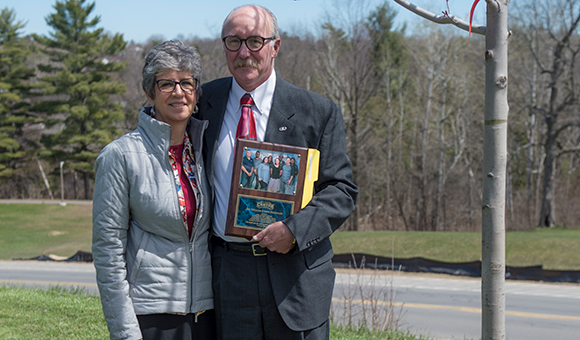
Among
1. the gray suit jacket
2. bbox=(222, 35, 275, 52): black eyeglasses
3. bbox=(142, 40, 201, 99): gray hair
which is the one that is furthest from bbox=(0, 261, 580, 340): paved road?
bbox=(142, 40, 201, 99): gray hair

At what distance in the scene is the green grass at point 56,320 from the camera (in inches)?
207

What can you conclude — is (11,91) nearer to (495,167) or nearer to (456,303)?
(456,303)

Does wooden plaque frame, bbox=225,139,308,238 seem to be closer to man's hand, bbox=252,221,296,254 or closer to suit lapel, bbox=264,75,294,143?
man's hand, bbox=252,221,296,254

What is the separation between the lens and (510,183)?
40938 millimetres

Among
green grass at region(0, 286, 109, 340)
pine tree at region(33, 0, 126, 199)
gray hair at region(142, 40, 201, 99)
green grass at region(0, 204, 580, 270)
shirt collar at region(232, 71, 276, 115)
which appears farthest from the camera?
pine tree at region(33, 0, 126, 199)

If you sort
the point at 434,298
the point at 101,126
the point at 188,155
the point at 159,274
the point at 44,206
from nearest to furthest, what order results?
the point at 159,274, the point at 188,155, the point at 434,298, the point at 44,206, the point at 101,126

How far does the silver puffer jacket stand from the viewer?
7.98ft

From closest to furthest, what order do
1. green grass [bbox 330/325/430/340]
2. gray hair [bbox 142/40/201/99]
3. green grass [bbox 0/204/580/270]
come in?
gray hair [bbox 142/40/201/99], green grass [bbox 330/325/430/340], green grass [bbox 0/204/580/270]

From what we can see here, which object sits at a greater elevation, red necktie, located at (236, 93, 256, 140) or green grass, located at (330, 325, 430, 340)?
red necktie, located at (236, 93, 256, 140)

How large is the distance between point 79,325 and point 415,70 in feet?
143

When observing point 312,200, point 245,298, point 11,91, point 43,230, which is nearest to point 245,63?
point 312,200

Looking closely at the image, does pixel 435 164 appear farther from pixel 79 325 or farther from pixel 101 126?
pixel 79 325

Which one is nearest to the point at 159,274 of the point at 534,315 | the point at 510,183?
the point at 534,315

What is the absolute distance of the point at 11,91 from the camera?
45.8 meters
